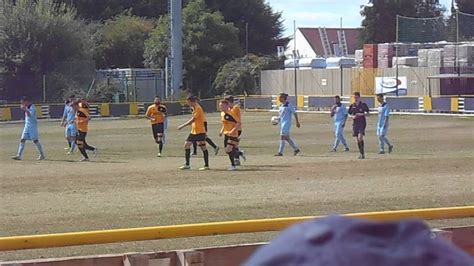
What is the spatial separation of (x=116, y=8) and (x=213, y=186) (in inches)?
2814

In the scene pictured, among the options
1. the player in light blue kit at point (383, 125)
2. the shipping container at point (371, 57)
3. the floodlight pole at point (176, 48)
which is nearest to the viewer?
the player in light blue kit at point (383, 125)

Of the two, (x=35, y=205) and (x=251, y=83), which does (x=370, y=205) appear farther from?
(x=251, y=83)

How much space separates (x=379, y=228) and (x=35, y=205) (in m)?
15.2

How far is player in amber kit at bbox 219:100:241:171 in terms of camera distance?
916 inches

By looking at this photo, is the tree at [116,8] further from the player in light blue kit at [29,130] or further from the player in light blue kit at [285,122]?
the player in light blue kit at [285,122]

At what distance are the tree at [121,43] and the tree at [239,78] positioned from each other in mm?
11722

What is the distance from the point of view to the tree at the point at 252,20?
87.0 metres

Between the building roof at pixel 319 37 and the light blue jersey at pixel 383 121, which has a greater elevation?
the building roof at pixel 319 37

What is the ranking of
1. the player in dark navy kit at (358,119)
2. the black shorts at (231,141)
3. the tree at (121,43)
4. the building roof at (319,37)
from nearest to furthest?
the black shorts at (231,141)
the player in dark navy kit at (358,119)
the tree at (121,43)
the building roof at (319,37)

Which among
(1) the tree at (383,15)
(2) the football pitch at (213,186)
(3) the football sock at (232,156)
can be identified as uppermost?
(1) the tree at (383,15)

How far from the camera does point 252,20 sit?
289 feet

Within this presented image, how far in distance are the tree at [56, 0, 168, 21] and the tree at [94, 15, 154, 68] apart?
696cm

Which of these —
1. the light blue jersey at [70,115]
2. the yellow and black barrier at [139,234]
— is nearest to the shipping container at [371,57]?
the light blue jersey at [70,115]

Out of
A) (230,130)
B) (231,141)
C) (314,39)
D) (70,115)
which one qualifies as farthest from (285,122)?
(314,39)
